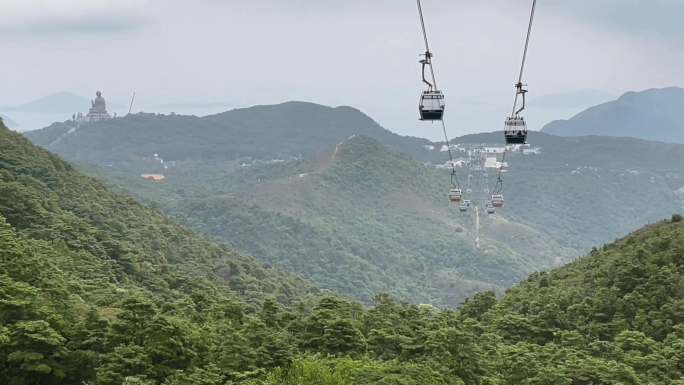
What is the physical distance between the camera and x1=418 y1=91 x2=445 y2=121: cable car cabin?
2444 centimetres

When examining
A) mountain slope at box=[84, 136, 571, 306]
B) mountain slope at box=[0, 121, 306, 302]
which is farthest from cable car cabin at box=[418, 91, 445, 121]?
mountain slope at box=[84, 136, 571, 306]

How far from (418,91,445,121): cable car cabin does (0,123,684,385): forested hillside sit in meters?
8.07

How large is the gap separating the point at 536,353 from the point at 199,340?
44.4 ft

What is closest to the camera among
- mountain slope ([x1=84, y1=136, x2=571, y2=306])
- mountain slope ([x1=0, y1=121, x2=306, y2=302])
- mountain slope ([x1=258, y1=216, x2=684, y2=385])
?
mountain slope ([x1=258, y1=216, x2=684, y2=385])

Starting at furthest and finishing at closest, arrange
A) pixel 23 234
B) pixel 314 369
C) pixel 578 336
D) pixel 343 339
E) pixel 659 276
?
pixel 23 234 < pixel 659 276 < pixel 578 336 < pixel 343 339 < pixel 314 369

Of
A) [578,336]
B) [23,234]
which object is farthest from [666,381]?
[23,234]

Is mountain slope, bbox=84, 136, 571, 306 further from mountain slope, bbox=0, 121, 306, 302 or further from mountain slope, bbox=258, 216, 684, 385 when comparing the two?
mountain slope, bbox=258, 216, 684, 385

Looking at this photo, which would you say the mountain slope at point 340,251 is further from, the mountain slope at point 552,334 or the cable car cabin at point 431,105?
the cable car cabin at point 431,105

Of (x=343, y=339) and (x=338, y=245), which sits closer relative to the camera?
(x=343, y=339)

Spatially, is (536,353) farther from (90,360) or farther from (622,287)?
(90,360)

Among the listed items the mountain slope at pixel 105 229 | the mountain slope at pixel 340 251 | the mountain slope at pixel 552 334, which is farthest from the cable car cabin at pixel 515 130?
the mountain slope at pixel 340 251

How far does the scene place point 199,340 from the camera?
30.5 meters

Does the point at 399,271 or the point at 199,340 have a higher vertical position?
the point at 199,340

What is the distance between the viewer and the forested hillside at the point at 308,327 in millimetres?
27672
